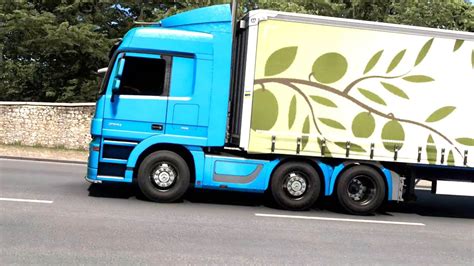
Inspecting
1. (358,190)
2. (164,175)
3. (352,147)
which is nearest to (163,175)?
(164,175)

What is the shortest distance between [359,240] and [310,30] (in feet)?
12.5

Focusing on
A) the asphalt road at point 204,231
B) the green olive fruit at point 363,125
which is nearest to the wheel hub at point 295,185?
the asphalt road at point 204,231

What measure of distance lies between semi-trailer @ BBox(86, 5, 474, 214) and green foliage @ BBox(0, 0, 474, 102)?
11.8m

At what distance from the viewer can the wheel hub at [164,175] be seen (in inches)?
332

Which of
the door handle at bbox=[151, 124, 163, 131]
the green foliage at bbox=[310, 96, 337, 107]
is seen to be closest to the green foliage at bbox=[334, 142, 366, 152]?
the green foliage at bbox=[310, 96, 337, 107]

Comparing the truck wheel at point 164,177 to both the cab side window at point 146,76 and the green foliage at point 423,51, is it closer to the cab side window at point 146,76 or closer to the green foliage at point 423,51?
the cab side window at point 146,76

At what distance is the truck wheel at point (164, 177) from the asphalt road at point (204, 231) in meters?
0.23

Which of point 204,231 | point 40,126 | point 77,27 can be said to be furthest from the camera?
point 77,27

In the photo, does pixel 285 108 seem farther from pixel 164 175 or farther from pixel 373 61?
pixel 164 175

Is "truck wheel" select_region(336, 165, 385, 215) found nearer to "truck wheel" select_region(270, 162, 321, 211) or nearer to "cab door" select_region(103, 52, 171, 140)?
Answer: "truck wheel" select_region(270, 162, 321, 211)

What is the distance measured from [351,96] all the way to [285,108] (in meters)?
1.25

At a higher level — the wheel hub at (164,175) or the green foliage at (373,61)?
the green foliage at (373,61)

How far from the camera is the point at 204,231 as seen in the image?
6.69 m

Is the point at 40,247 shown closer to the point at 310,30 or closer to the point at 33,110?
the point at 310,30
